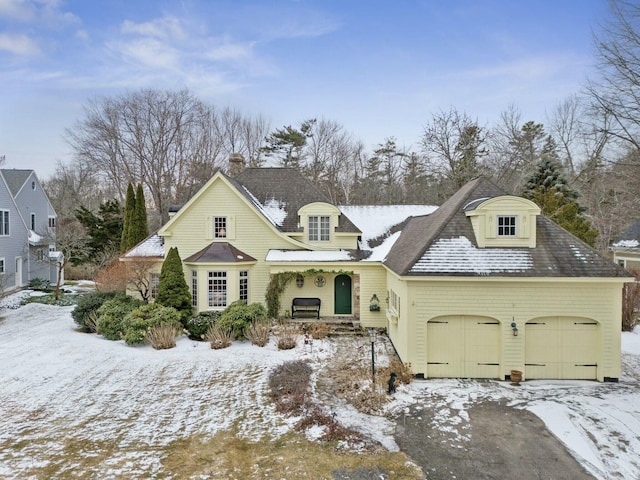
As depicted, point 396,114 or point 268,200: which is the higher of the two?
point 396,114

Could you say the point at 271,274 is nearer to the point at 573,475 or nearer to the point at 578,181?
the point at 573,475

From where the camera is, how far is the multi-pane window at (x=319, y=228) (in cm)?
1680

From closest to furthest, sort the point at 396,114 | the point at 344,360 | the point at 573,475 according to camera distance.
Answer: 1. the point at 573,475
2. the point at 344,360
3. the point at 396,114

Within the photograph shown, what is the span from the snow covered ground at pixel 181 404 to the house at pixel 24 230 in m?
14.3

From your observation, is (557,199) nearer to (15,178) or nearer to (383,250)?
(383,250)

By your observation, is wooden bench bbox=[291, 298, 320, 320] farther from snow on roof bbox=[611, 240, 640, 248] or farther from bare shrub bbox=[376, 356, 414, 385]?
snow on roof bbox=[611, 240, 640, 248]

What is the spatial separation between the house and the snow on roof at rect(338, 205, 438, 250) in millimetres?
21510

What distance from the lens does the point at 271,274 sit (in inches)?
620

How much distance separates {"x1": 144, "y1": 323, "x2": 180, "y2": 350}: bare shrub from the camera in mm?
12469

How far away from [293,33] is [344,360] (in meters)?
14.4

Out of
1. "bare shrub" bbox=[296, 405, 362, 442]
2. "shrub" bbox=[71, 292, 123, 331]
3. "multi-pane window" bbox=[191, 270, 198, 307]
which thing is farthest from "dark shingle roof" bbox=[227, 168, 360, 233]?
"bare shrub" bbox=[296, 405, 362, 442]

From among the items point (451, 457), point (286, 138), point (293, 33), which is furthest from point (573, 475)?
point (286, 138)

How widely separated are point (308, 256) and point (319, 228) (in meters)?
1.76

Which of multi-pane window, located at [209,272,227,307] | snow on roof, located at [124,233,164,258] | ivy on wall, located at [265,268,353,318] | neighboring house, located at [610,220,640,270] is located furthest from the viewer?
neighboring house, located at [610,220,640,270]
